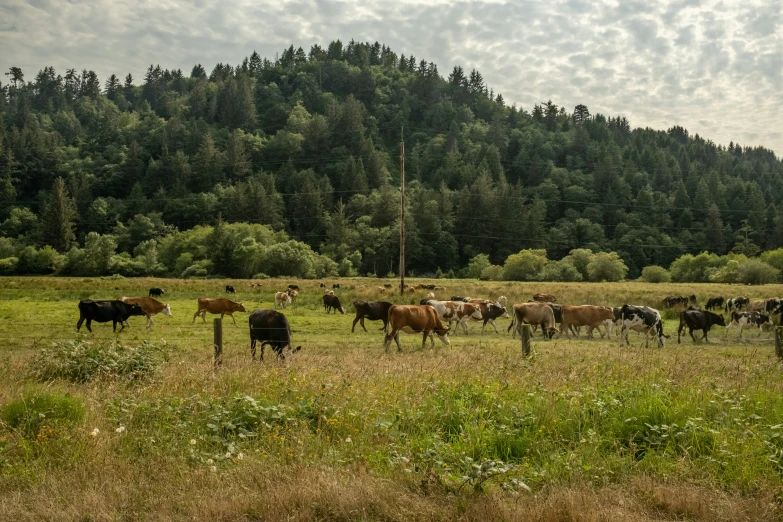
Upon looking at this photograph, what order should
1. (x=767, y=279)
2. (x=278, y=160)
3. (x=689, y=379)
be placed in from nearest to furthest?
1. (x=689, y=379)
2. (x=767, y=279)
3. (x=278, y=160)

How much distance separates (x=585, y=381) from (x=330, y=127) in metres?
152

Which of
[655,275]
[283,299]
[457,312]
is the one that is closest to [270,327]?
[457,312]

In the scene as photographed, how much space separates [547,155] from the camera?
148 m

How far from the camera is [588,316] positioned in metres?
24.3

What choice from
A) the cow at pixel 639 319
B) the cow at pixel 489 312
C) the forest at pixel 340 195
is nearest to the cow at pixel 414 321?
the cow at pixel 489 312

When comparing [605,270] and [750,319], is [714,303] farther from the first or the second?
[605,270]

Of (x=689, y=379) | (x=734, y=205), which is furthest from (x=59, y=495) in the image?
(x=734, y=205)

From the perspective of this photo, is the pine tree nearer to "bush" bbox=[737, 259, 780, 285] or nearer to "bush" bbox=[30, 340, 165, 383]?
"bush" bbox=[30, 340, 165, 383]

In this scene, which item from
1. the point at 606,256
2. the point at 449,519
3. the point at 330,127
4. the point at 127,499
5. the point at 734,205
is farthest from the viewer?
the point at 330,127

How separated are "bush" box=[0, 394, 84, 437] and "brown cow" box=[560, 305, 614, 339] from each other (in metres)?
20.6

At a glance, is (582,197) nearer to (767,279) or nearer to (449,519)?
(767,279)

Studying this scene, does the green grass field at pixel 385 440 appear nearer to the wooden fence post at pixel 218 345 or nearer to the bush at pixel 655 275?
the wooden fence post at pixel 218 345

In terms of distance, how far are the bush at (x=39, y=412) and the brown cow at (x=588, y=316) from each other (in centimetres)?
2064

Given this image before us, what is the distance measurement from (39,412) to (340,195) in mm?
121731
